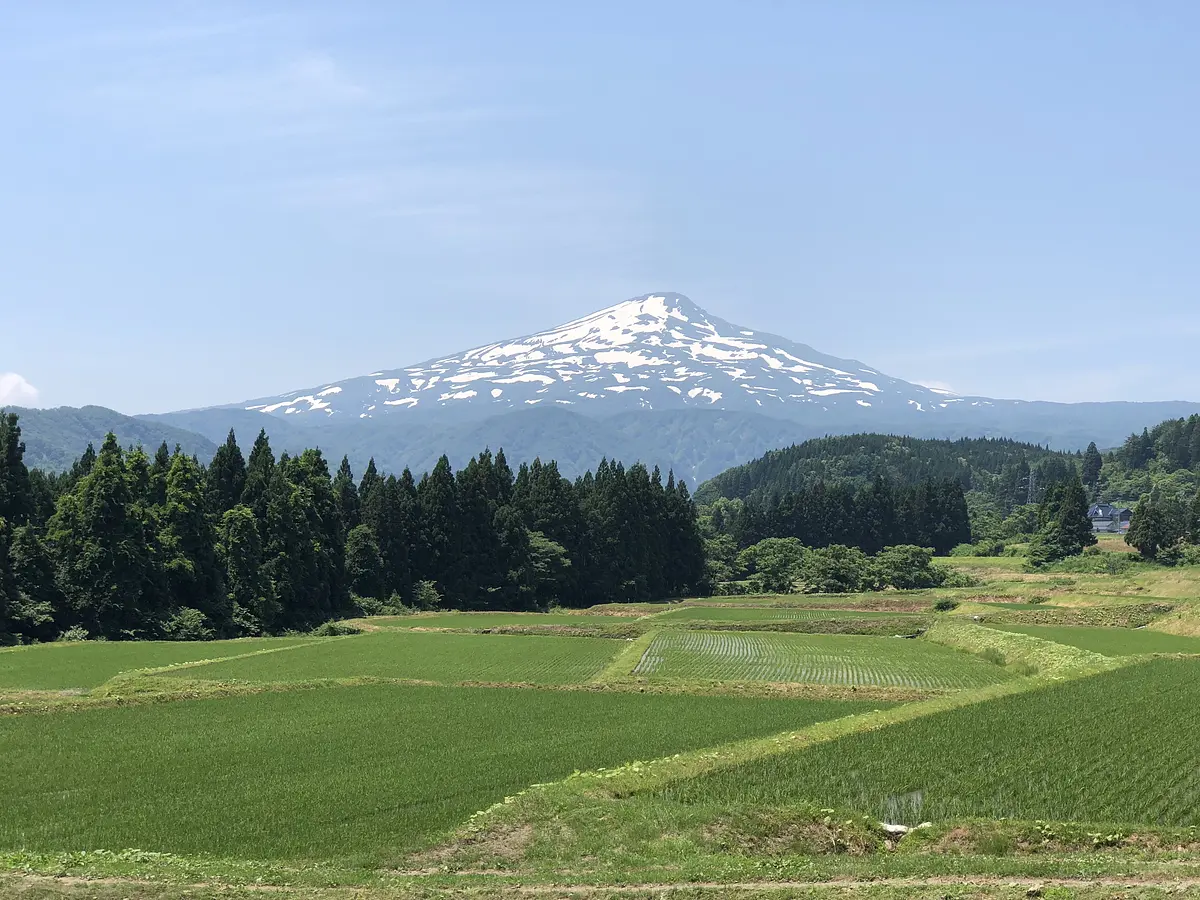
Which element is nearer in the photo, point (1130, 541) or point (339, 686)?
point (339, 686)

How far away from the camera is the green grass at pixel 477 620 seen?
7081 centimetres

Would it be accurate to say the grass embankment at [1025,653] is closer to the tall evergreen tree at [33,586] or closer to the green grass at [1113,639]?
the green grass at [1113,639]

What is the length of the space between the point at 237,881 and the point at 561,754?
11.3 m

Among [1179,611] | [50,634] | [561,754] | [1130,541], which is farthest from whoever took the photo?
[1130,541]

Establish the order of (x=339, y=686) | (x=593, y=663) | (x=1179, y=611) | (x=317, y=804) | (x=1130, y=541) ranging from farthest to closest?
(x=1130, y=541)
(x=1179, y=611)
(x=593, y=663)
(x=339, y=686)
(x=317, y=804)

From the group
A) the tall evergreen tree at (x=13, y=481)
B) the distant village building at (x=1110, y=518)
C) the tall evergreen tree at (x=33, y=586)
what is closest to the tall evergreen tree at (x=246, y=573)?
the tall evergreen tree at (x=33, y=586)

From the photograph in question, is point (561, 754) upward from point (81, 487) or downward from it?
downward

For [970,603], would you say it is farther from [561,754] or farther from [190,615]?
[561,754]

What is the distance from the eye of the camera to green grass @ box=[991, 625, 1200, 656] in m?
52.5

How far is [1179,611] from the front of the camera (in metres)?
68.3

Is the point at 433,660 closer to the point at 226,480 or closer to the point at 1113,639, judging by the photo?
the point at 1113,639

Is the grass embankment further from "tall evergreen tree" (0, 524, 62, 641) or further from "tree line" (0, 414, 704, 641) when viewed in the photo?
"tall evergreen tree" (0, 524, 62, 641)

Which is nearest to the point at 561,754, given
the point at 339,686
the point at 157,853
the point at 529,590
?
the point at 157,853

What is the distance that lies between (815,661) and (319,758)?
95.3ft
